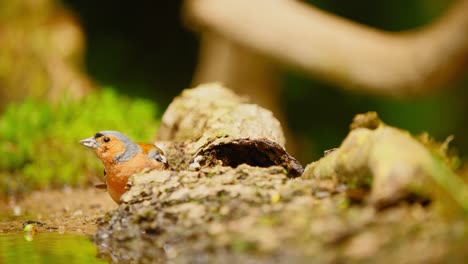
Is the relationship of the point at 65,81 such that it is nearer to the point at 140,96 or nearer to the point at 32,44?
the point at 32,44

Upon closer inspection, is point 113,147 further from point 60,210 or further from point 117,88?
point 117,88

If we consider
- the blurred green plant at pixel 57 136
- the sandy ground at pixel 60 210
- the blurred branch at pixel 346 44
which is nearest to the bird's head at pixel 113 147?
the sandy ground at pixel 60 210

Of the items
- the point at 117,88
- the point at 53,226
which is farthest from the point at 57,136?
the point at 117,88

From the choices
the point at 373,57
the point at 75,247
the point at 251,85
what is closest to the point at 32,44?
the point at 251,85

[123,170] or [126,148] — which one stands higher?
[126,148]

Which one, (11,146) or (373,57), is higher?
(373,57)

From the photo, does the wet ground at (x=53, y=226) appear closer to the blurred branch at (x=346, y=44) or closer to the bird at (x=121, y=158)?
the bird at (x=121, y=158)
